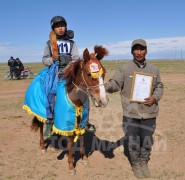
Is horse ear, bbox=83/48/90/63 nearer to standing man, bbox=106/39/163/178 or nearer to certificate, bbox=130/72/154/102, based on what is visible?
standing man, bbox=106/39/163/178

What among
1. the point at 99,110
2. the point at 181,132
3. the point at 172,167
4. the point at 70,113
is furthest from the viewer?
the point at 99,110

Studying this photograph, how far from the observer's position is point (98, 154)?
6246 mm

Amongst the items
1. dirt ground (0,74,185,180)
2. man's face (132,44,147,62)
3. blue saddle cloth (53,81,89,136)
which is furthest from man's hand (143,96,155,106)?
dirt ground (0,74,185,180)

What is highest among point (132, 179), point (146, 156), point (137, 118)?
point (137, 118)

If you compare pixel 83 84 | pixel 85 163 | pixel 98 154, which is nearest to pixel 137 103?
pixel 83 84

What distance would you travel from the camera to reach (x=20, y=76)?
23.6 m

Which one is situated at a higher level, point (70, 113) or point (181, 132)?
point (70, 113)

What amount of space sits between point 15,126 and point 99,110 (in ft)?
10.5

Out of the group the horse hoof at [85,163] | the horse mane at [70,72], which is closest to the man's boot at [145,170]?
the horse hoof at [85,163]

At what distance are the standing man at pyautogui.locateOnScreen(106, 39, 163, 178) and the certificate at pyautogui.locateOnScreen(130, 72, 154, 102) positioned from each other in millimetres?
82

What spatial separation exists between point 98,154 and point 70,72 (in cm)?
232

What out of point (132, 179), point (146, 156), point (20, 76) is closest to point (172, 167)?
point (146, 156)

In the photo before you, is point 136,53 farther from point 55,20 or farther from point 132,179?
point 132,179

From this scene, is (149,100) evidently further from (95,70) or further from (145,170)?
(145,170)
